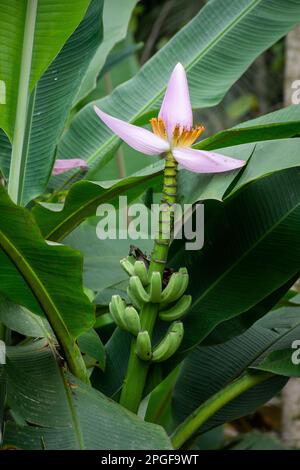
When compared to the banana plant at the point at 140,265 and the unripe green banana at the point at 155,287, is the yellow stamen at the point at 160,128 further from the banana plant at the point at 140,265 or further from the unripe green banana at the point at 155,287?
the unripe green banana at the point at 155,287

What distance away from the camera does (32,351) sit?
1.12 m

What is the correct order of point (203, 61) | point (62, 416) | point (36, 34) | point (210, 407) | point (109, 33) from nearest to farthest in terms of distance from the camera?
point (62, 416) → point (36, 34) → point (210, 407) → point (203, 61) → point (109, 33)

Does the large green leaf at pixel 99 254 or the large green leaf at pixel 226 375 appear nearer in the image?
the large green leaf at pixel 226 375

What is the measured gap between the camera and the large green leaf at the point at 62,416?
3.04 feet

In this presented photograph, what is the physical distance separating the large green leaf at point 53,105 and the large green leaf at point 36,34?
0.16 m

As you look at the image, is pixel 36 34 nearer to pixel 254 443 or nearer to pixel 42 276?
pixel 42 276

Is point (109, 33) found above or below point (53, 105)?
above

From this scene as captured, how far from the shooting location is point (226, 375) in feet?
4.23

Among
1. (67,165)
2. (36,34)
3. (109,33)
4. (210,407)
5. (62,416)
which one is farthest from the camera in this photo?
(109,33)

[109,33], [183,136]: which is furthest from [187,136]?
[109,33]

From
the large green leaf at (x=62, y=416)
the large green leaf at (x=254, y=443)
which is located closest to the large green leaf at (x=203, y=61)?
the large green leaf at (x=62, y=416)

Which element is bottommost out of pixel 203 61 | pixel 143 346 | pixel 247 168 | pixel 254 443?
pixel 254 443

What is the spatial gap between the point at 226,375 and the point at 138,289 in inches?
12.9
